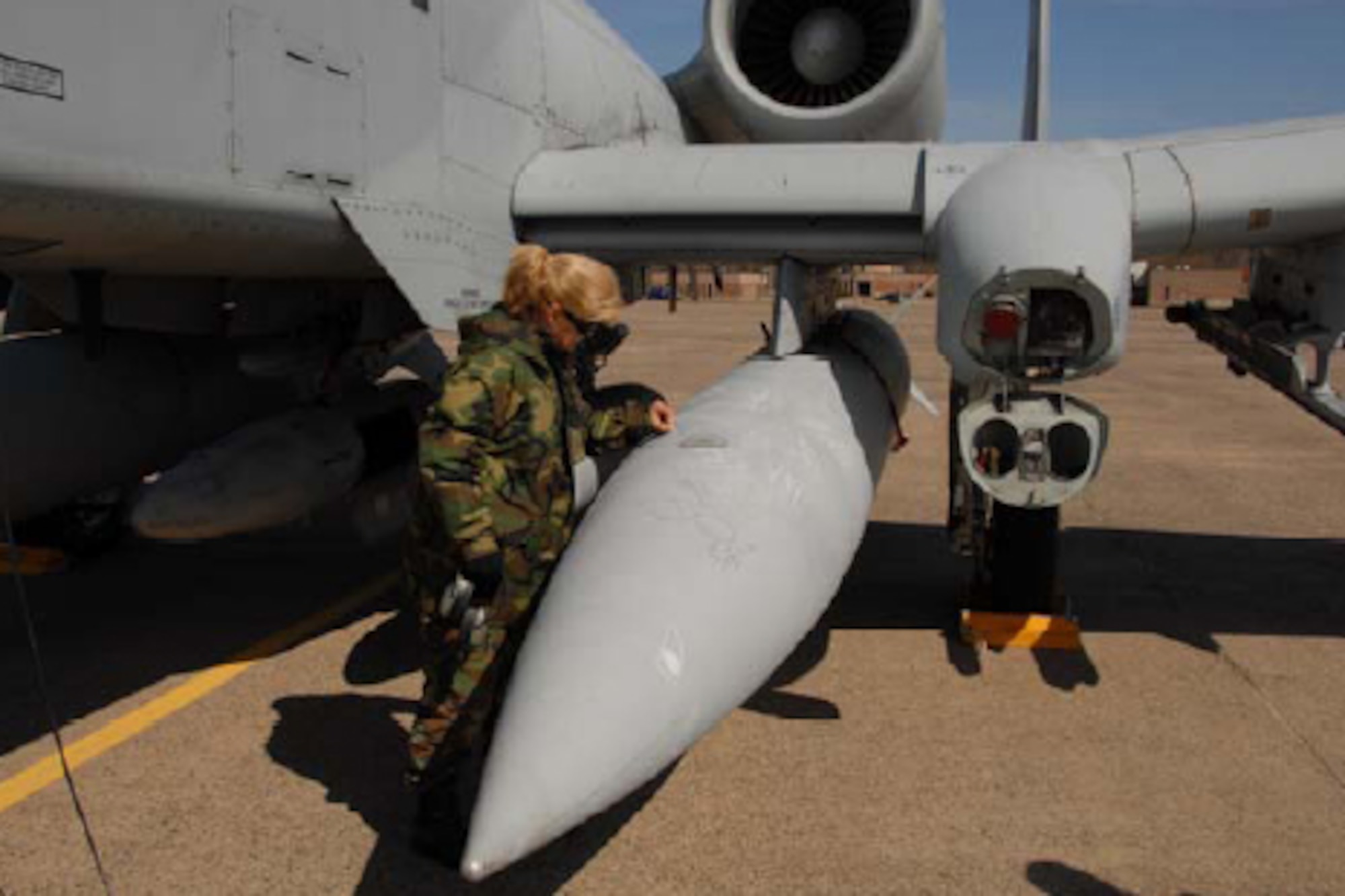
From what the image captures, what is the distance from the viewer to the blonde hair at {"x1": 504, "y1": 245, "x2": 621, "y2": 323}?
Result: 125 inches

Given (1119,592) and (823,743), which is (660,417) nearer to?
(823,743)

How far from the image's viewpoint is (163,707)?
452 centimetres

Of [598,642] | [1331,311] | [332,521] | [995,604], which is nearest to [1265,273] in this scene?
[1331,311]

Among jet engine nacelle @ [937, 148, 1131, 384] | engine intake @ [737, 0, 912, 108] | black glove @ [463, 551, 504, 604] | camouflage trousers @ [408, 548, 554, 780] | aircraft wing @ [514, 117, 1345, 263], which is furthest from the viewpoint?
engine intake @ [737, 0, 912, 108]

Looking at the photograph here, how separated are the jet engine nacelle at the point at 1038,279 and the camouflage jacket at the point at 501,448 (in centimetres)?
164

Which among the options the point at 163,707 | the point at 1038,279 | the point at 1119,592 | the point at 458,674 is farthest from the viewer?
the point at 1119,592

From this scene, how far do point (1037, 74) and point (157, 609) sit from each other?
574 cm

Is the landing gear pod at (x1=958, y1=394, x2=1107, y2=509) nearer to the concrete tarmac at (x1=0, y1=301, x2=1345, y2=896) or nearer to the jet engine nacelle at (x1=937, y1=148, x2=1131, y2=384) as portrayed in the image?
the jet engine nacelle at (x1=937, y1=148, x2=1131, y2=384)

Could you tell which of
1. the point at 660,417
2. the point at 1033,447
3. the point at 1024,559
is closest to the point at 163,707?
the point at 660,417

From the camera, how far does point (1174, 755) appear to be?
4.05 meters

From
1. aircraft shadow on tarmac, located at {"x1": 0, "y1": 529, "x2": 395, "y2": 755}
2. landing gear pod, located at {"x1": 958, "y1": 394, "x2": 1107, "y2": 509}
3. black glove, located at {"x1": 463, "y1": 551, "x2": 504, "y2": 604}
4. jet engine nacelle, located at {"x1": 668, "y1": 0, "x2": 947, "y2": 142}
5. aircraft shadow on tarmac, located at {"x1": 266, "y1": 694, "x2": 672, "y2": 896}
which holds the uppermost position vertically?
jet engine nacelle, located at {"x1": 668, "y1": 0, "x2": 947, "y2": 142}

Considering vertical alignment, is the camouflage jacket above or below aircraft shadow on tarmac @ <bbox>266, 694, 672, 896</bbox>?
above

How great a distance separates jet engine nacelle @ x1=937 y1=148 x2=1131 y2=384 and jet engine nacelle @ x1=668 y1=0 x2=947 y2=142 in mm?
2342

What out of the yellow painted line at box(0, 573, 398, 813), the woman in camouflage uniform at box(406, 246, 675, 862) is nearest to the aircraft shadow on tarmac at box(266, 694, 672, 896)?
the woman in camouflage uniform at box(406, 246, 675, 862)
